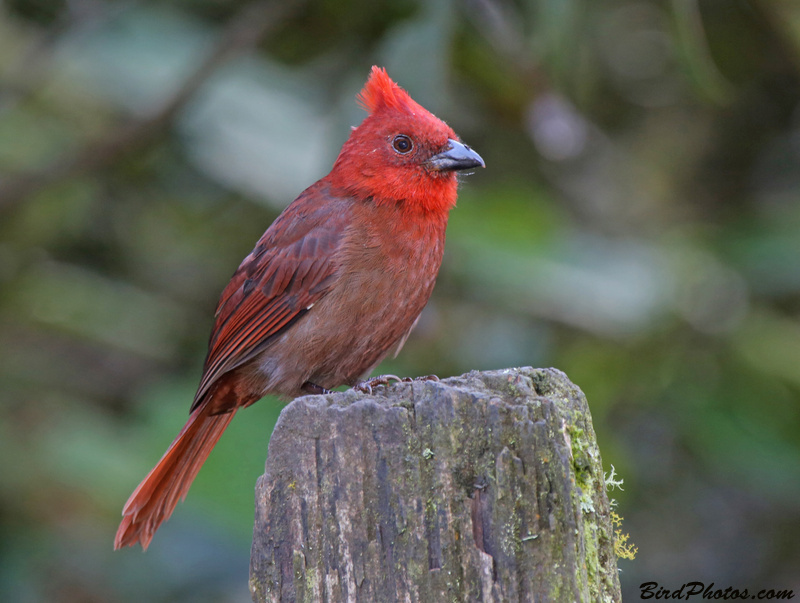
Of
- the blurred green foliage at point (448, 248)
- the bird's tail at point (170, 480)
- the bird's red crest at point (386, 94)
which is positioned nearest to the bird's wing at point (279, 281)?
the bird's tail at point (170, 480)

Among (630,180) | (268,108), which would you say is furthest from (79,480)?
(630,180)

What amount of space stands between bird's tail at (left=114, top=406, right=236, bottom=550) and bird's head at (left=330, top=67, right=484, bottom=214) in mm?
1171

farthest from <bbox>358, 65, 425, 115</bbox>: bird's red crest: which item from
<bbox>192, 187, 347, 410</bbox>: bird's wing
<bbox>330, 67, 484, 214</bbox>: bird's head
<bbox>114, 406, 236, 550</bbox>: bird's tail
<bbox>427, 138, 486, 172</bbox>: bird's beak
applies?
<bbox>114, 406, 236, 550</bbox>: bird's tail

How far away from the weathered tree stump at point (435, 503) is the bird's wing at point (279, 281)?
1.75 metres

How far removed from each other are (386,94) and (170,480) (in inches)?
72.9

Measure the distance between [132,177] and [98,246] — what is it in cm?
54

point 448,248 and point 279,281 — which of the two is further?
point 448,248

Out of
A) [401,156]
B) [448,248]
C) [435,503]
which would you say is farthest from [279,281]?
[435,503]

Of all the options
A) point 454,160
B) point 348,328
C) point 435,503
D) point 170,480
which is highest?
point 454,160

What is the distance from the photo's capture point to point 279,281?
3900 millimetres

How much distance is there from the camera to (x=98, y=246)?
→ 5.97 meters

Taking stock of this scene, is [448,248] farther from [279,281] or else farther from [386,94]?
[279,281]

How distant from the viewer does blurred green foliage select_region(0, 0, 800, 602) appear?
4609 millimetres

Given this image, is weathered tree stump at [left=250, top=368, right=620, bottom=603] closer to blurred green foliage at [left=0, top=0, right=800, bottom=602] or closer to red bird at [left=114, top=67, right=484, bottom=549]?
red bird at [left=114, top=67, right=484, bottom=549]
